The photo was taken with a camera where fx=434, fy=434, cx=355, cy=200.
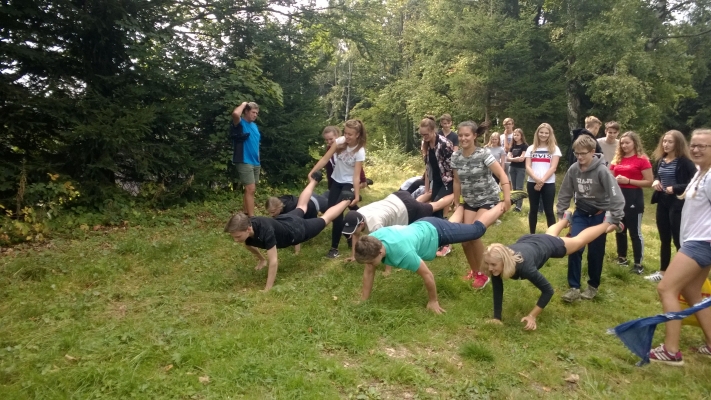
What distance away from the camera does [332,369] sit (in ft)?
Result: 11.4

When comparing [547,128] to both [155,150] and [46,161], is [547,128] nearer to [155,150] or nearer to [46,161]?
[155,150]

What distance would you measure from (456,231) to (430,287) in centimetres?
72

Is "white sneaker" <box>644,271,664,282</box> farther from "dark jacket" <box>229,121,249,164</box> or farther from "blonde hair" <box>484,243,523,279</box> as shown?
"dark jacket" <box>229,121,249,164</box>

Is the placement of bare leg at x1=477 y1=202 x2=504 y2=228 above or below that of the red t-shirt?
below

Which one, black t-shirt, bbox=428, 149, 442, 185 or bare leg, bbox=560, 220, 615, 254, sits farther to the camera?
black t-shirt, bbox=428, 149, 442, 185

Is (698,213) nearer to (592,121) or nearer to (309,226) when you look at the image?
(592,121)

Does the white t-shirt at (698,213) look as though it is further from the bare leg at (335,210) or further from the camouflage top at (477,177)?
the bare leg at (335,210)

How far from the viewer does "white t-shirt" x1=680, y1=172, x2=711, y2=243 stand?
136 inches

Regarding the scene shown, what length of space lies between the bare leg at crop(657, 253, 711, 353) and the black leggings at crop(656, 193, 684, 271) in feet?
5.68

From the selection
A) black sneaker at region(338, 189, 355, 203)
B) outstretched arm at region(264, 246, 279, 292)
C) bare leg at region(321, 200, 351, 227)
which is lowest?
outstretched arm at region(264, 246, 279, 292)

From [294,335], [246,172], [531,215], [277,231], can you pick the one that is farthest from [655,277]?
[246,172]

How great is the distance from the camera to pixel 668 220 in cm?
544

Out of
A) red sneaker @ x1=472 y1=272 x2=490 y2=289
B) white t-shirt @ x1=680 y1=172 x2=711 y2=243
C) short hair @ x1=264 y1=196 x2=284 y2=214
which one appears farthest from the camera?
short hair @ x1=264 y1=196 x2=284 y2=214

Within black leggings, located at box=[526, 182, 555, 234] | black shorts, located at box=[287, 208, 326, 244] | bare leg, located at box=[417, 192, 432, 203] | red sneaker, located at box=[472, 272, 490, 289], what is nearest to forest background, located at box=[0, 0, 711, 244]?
black shorts, located at box=[287, 208, 326, 244]
